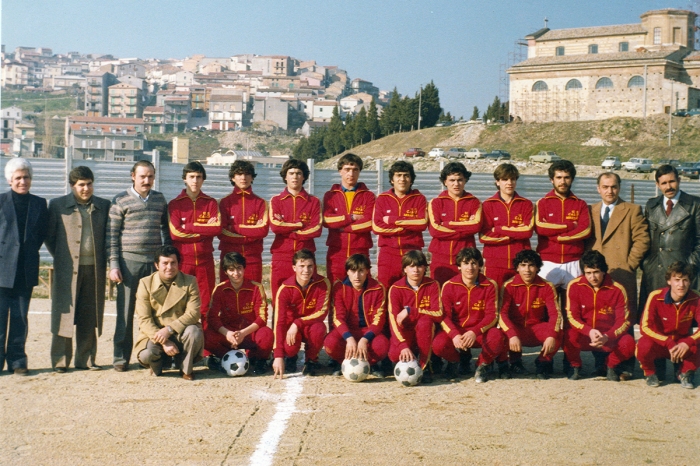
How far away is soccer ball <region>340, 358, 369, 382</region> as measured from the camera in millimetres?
6098

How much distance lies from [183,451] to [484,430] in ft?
6.20

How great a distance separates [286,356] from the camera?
6.48m

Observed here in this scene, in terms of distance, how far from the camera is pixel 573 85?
67.1 metres

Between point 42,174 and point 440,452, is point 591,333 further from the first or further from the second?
point 42,174

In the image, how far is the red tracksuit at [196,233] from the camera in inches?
263

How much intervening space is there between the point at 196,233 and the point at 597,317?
3.51 metres

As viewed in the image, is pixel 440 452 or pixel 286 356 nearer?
pixel 440 452

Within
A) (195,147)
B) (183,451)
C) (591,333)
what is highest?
(195,147)

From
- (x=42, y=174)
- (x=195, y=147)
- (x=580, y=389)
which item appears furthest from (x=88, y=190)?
(x=195, y=147)

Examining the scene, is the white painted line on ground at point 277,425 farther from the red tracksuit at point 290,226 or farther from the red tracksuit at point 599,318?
the red tracksuit at point 599,318

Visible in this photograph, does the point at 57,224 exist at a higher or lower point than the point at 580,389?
higher

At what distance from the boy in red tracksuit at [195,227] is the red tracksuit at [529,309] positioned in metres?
2.61

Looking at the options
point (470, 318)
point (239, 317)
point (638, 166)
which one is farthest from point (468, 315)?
point (638, 166)

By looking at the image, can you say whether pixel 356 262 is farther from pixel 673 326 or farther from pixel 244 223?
pixel 673 326
